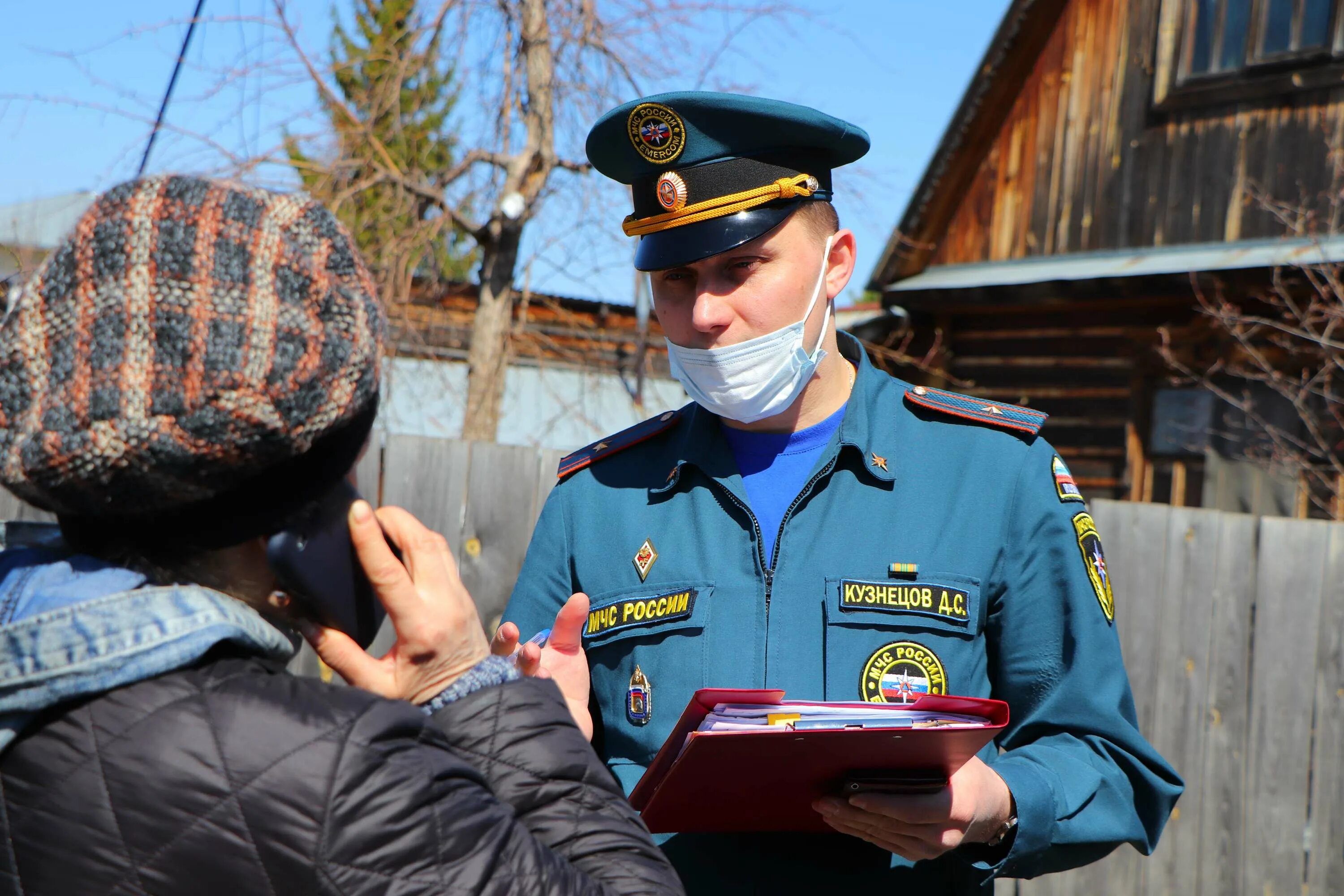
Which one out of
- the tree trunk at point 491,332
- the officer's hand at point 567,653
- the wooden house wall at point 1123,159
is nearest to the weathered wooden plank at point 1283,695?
the officer's hand at point 567,653

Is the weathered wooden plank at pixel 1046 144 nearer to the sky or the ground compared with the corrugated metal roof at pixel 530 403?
nearer to the sky

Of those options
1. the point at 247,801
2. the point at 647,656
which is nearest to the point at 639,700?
the point at 647,656

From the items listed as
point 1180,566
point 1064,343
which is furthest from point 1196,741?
point 1064,343

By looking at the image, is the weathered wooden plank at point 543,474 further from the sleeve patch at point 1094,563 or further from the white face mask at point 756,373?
the sleeve patch at point 1094,563

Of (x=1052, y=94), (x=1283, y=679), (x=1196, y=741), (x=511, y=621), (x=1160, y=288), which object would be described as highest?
(x=1052, y=94)

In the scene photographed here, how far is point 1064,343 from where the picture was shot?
924 centimetres

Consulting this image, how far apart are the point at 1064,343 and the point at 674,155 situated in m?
7.69

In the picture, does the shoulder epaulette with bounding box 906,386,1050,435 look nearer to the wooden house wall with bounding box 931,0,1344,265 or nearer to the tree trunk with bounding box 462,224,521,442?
the tree trunk with bounding box 462,224,521,442

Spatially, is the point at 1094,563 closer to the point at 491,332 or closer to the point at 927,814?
the point at 927,814

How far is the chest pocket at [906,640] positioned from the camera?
1.94 m

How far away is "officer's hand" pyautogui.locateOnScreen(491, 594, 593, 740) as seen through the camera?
1.63 metres

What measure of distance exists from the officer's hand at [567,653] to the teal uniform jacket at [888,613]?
0.30 meters

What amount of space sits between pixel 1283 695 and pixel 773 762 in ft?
9.99

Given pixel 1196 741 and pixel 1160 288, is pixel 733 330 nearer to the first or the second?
pixel 1196 741
